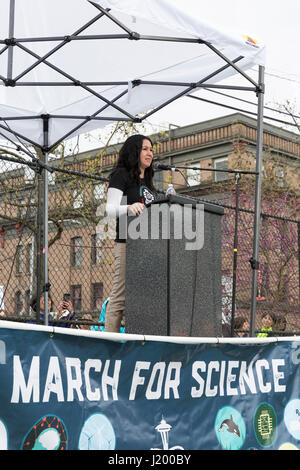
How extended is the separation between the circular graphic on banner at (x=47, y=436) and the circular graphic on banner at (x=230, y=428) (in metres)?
1.20

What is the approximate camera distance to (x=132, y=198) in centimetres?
522

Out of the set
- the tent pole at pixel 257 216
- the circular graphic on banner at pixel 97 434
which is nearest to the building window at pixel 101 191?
the tent pole at pixel 257 216

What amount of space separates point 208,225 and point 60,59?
9.67ft

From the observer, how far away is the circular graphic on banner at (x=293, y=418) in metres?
4.54

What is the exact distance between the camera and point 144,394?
3.69 meters

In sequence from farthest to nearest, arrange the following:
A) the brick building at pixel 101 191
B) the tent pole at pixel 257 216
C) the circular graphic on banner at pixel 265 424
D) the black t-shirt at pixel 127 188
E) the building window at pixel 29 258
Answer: the brick building at pixel 101 191
the building window at pixel 29 258
the tent pole at pixel 257 216
the black t-shirt at pixel 127 188
the circular graphic on banner at pixel 265 424

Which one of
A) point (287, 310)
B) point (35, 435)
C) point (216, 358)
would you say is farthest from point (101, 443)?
point (287, 310)

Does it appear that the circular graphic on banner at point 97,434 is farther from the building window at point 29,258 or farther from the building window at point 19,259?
the building window at point 29,258

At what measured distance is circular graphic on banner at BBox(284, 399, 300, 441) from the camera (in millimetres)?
4539

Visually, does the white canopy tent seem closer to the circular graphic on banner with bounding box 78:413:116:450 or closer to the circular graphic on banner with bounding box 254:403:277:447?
the circular graphic on banner with bounding box 254:403:277:447

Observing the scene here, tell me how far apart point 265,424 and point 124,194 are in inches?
83.7

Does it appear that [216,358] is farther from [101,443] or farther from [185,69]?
[185,69]

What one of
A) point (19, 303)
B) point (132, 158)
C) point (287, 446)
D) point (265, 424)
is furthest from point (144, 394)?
point (19, 303)

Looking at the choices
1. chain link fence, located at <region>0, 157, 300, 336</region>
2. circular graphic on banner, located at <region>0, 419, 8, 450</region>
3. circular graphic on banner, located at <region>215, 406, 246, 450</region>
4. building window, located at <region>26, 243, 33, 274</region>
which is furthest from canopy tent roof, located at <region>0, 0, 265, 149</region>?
circular graphic on banner, located at <region>0, 419, 8, 450</region>
